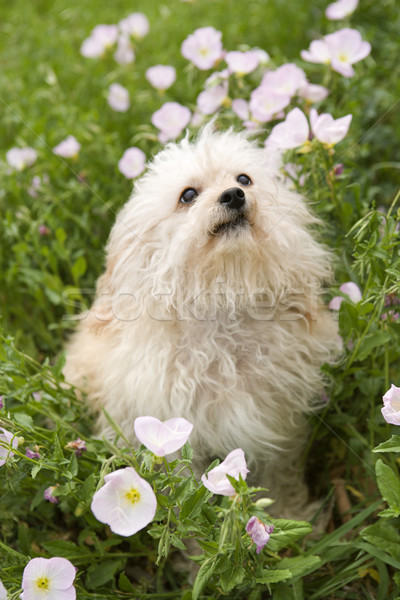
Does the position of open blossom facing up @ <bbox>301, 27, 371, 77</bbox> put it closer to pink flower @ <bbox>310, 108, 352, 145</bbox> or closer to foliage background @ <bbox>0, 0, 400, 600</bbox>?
foliage background @ <bbox>0, 0, 400, 600</bbox>

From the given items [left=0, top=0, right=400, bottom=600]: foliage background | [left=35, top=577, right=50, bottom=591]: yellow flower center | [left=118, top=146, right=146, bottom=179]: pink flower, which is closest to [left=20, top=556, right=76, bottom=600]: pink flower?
[left=35, top=577, right=50, bottom=591]: yellow flower center

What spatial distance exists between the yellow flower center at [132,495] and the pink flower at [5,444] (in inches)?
12.7

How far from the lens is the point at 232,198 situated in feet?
5.65

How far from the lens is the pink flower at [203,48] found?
2.64 metres

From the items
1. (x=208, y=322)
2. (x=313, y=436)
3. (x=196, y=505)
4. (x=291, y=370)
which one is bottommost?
(x=313, y=436)

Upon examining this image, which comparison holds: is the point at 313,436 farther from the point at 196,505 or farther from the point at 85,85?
the point at 85,85

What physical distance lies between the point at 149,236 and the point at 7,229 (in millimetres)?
994

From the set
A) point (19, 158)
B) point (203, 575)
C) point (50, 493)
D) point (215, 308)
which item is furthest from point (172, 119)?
point (203, 575)

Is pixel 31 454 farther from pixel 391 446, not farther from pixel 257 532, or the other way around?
pixel 391 446

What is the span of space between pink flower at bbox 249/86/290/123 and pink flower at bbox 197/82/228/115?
0.22 metres

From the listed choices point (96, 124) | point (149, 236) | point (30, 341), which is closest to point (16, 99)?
point (96, 124)

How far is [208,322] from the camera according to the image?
196cm

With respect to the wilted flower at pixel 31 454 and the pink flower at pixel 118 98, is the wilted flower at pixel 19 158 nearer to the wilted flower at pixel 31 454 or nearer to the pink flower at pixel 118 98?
the pink flower at pixel 118 98

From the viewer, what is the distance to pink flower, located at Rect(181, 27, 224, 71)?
8.65 ft
